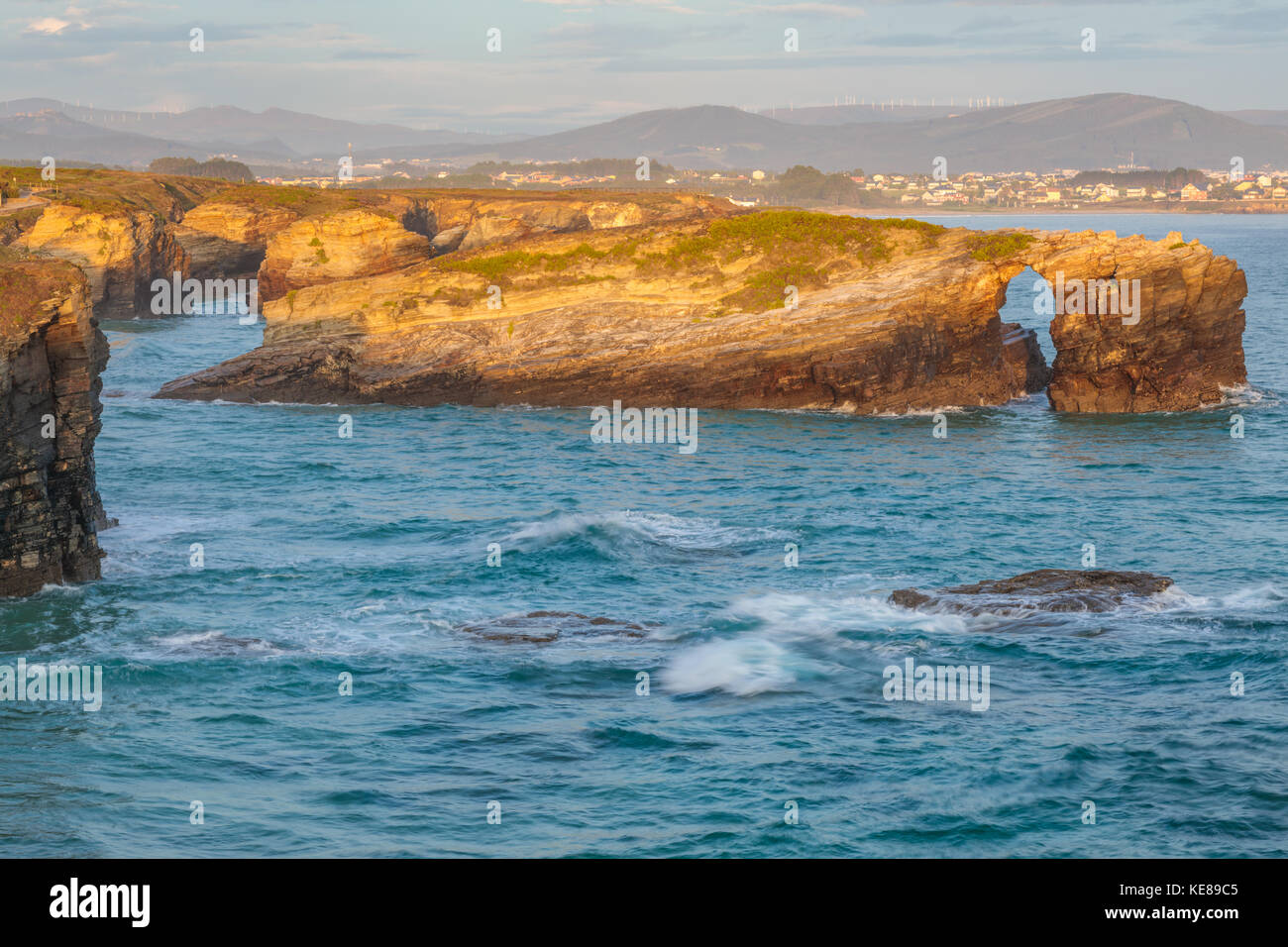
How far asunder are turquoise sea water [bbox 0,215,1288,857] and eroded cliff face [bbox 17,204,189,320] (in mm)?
45287

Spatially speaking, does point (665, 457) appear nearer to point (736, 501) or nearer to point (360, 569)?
point (736, 501)

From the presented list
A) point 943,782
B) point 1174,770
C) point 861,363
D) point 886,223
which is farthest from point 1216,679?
point 886,223

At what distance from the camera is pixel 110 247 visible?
8250cm

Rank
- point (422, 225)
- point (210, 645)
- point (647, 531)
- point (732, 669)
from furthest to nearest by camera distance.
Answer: point (422, 225) → point (647, 531) → point (210, 645) → point (732, 669)

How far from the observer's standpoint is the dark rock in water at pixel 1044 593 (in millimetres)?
25469

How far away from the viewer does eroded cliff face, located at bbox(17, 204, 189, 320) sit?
81.0m

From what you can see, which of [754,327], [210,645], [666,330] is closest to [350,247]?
[666,330]

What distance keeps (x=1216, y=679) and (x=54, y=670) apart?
1989 cm

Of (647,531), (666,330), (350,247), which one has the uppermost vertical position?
(350,247)

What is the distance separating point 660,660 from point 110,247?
70.1 metres

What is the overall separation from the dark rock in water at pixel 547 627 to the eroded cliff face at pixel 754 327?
23718 millimetres

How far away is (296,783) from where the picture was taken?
18.5 metres

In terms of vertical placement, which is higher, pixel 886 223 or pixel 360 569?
pixel 886 223

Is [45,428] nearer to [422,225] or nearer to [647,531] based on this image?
[647,531]
